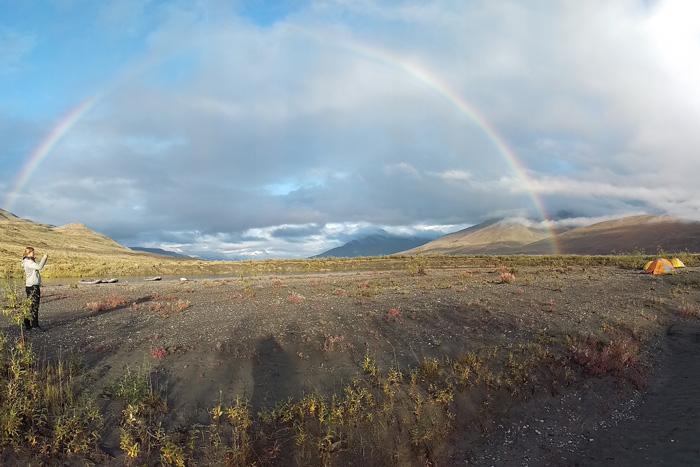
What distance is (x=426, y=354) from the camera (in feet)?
50.3

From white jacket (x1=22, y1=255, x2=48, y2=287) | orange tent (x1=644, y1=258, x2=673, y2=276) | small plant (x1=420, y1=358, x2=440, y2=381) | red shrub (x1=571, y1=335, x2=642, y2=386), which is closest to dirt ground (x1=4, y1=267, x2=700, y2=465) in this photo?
red shrub (x1=571, y1=335, x2=642, y2=386)

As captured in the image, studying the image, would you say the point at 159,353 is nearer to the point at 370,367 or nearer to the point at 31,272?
the point at 370,367

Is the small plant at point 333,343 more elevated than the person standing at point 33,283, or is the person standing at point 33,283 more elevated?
the person standing at point 33,283

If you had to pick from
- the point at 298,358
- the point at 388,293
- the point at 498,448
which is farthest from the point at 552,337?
the point at 388,293

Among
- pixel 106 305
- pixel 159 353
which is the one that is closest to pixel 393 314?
pixel 159 353

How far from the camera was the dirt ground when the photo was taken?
35.4ft

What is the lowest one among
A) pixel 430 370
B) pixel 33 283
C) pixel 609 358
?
pixel 609 358

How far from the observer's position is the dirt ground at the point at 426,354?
10.8 meters

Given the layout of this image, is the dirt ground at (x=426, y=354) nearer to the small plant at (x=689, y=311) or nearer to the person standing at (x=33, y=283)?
the small plant at (x=689, y=311)

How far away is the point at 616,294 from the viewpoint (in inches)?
1181

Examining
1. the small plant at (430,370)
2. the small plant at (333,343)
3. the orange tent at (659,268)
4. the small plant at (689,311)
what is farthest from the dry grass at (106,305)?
the orange tent at (659,268)

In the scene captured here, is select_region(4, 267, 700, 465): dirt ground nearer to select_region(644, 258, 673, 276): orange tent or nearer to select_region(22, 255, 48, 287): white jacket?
select_region(22, 255, 48, 287): white jacket

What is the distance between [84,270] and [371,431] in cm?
8082

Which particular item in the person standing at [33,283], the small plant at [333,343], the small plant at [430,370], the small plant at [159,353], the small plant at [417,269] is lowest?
the small plant at [430,370]
